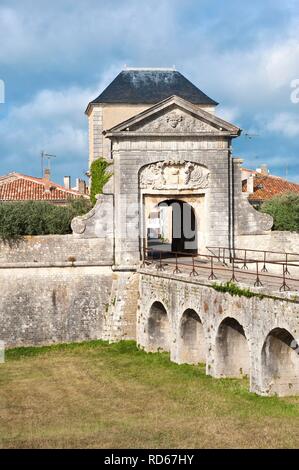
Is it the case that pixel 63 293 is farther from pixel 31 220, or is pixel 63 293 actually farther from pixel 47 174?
pixel 47 174

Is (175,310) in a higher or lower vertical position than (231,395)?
higher

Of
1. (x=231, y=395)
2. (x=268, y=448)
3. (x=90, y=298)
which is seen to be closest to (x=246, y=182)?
(x=90, y=298)

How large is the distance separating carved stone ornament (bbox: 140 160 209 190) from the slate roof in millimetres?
4747

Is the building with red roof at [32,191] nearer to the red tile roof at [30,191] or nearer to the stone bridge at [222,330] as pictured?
the red tile roof at [30,191]

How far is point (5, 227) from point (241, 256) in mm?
7290

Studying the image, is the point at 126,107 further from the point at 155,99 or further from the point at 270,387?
the point at 270,387

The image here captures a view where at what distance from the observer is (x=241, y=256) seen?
2434 cm

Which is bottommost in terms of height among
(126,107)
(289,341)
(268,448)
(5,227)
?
(268,448)

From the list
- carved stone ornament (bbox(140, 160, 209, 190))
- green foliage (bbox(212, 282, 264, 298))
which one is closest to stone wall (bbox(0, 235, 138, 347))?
carved stone ornament (bbox(140, 160, 209, 190))

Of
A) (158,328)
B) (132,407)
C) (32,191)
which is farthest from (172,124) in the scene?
(32,191)

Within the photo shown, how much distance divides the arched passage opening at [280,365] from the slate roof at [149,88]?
46.2 feet

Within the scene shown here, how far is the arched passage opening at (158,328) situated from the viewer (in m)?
21.7

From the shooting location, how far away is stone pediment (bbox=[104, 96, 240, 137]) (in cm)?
2305

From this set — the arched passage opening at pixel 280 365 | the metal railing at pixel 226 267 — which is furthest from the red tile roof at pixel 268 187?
the arched passage opening at pixel 280 365
